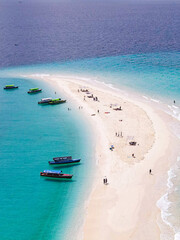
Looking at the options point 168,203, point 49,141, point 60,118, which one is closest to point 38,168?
point 49,141

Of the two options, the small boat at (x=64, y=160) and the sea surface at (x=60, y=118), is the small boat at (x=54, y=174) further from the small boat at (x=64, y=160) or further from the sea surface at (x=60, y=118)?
the small boat at (x=64, y=160)

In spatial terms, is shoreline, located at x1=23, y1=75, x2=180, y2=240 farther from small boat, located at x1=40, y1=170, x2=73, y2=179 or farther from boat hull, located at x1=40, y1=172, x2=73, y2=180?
small boat, located at x1=40, y1=170, x2=73, y2=179

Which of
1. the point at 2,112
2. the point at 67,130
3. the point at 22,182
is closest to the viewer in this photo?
the point at 22,182

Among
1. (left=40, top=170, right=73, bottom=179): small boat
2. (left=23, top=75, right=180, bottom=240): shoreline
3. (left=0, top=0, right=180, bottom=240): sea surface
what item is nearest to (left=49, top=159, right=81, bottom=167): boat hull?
(left=0, top=0, right=180, bottom=240): sea surface

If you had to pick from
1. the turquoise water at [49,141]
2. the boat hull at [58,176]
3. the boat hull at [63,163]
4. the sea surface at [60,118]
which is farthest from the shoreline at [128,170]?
the boat hull at [58,176]

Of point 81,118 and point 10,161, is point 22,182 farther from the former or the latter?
point 81,118

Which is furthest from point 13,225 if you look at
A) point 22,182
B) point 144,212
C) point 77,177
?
point 144,212
